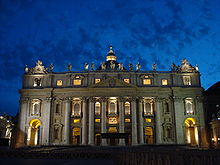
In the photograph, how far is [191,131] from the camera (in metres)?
65.8

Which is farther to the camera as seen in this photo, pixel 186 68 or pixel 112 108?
pixel 186 68

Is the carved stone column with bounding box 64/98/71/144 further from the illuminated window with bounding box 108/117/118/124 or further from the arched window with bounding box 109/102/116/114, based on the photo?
the arched window with bounding box 109/102/116/114

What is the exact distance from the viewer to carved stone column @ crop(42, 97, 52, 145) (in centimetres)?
6033

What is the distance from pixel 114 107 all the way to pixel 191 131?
71.7 feet

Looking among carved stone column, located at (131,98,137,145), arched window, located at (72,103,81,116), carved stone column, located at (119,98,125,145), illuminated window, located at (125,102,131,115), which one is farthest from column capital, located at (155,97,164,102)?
arched window, located at (72,103,81,116)

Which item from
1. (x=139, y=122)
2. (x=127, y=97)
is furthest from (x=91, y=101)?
(x=139, y=122)

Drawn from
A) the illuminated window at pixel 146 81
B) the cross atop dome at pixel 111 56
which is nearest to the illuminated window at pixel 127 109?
the illuminated window at pixel 146 81

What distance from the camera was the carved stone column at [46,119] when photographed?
6033cm

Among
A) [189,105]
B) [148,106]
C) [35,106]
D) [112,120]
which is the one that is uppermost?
[35,106]

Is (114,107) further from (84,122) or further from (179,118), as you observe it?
(179,118)

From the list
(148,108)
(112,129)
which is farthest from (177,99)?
(112,129)

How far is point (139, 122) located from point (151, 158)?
4794 cm

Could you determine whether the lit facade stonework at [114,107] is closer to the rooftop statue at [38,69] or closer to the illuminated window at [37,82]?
the illuminated window at [37,82]

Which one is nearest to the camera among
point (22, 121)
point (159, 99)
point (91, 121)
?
point (91, 121)
